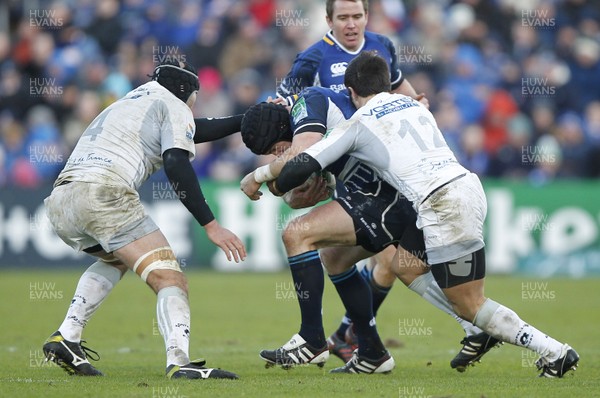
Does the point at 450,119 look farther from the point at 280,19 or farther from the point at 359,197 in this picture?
the point at 359,197

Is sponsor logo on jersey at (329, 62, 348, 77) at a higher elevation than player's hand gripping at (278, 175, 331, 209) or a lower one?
higher

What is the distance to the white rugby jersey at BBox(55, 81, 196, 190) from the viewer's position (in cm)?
772

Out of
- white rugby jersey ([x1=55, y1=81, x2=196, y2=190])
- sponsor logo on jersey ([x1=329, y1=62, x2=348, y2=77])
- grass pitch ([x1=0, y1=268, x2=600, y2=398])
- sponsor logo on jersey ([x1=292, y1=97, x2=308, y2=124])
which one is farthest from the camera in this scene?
sponsor logo on jersey ([x1=329, y1=62, x2=348, y2=77])

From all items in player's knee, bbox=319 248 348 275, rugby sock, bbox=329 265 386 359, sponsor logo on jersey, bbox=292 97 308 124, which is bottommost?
rugby sock, bbox=329 265 386 359

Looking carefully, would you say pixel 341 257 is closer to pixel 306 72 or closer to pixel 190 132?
pixel 190 132

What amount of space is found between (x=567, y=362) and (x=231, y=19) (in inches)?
579

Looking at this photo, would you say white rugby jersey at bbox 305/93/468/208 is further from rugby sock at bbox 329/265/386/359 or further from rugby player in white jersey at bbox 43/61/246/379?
rugby sock at bbox 329/265/386/359

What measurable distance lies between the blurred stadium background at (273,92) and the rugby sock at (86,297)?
30.7ft

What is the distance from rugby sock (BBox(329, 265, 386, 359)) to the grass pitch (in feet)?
0.98

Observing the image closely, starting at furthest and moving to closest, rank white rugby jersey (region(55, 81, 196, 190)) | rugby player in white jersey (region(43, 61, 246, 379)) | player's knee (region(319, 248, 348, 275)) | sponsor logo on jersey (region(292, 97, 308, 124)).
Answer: player's knee (region(319, 248, 348, 275)) < sponsor logo on jersey (region(292, 97, 308, 124)) < white rugby jersey (region(55, 81, 196, 190)) < rugby player in white jersey (region(43, 61, 246, 379))

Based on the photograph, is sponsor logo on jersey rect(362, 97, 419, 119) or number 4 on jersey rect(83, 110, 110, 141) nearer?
sponsor logo on jersey rect(362, 97, 419, 119)

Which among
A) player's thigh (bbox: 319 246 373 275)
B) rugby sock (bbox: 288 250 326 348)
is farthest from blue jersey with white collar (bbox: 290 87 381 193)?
rugby sock (bbox: 288 250 326 348)

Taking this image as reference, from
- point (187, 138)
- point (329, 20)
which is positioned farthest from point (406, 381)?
point (329, 20)

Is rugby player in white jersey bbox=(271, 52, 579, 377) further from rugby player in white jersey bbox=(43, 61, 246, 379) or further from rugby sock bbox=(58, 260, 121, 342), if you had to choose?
rugby sock bbox=(58, 260, 121, 342)
